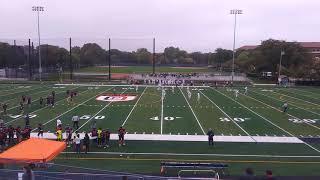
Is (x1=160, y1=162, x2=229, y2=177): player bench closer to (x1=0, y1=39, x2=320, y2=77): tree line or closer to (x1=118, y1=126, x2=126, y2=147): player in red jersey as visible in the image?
(x1=118, y1=126, x2=126, y2=147): player in red jersey

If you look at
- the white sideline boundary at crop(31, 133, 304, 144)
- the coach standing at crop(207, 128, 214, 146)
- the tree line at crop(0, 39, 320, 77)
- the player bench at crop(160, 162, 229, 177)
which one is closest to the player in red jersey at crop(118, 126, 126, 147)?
the white sideline boundary at crop(31, 133, 304, 144)

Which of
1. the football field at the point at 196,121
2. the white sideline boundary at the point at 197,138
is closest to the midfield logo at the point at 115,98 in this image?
the football field at the point at 196,121

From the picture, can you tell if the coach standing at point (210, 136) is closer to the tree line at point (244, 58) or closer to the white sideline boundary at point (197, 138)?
the white sideline boundary at point (197, 138)

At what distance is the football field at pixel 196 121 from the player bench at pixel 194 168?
7.17ft

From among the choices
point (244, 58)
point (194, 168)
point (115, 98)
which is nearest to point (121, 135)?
point (194, 168)

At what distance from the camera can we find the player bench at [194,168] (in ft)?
49.8

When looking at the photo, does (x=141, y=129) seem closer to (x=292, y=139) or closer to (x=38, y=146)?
(x=292, y=139)

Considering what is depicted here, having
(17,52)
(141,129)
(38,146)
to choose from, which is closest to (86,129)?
(141,129)

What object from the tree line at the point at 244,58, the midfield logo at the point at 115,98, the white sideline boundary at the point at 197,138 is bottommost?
the white sideline boundary at the point at 197,138

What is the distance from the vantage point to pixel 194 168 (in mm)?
15562

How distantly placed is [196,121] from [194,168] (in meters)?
11.6

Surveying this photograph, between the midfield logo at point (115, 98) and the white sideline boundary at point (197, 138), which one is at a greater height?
the midfield logo at point (115, 98)

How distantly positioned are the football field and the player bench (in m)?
2.19

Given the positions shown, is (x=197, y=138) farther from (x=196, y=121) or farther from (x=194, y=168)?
(x=194, y=168)
